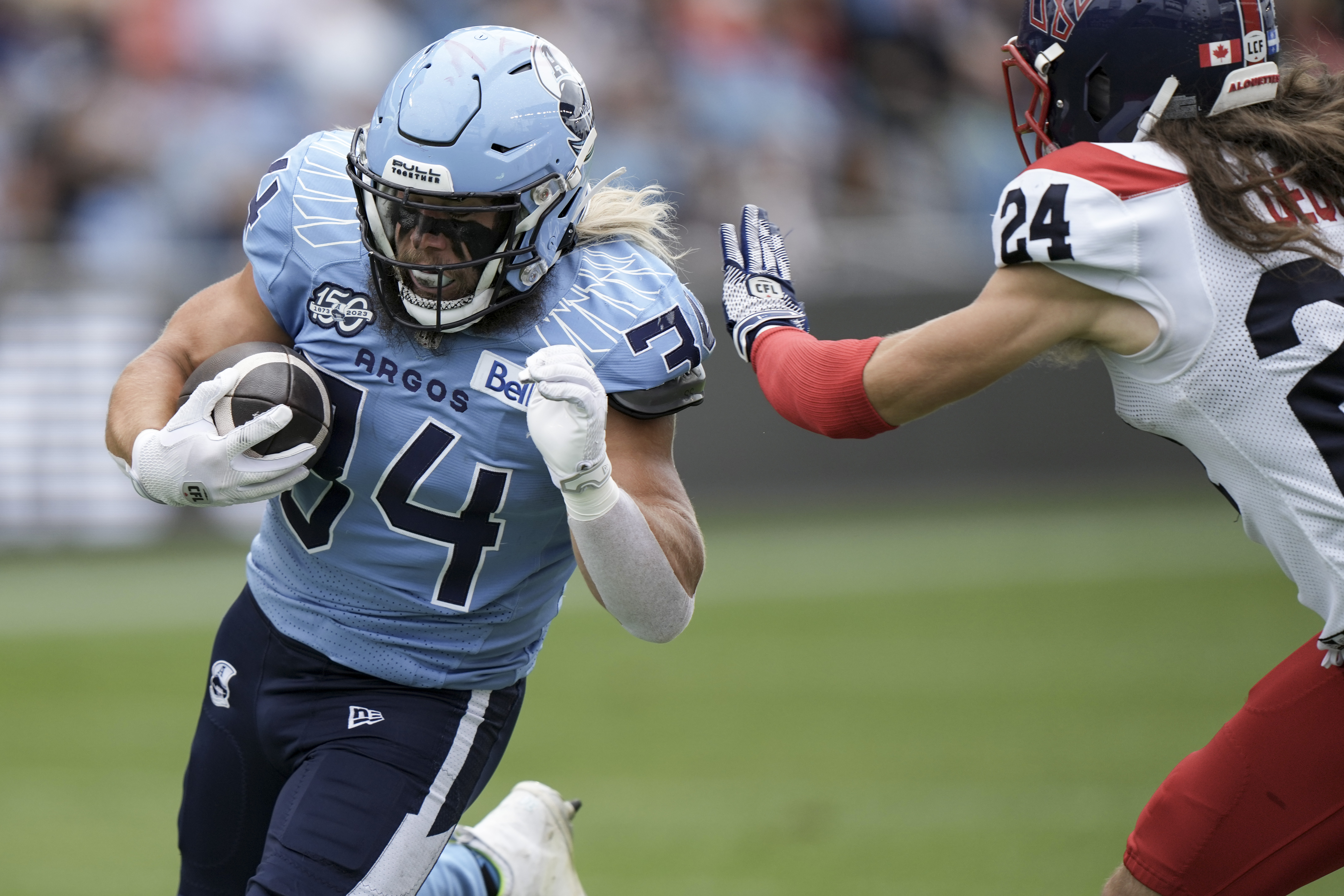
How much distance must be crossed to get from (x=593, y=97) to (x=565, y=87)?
7.39 meters

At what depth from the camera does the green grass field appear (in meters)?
4.55

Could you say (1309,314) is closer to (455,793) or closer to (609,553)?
(609,553)

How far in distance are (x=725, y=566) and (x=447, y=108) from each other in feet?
18.3

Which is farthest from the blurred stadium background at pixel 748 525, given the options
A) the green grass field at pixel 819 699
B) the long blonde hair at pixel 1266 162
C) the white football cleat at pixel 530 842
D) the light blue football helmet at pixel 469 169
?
the light blue football helmet at pixel 469 169

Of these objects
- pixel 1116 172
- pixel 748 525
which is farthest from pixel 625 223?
pixel 748 525

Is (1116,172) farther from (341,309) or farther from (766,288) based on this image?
(341,309)

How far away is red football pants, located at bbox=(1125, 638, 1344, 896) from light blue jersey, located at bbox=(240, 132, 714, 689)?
1.25m

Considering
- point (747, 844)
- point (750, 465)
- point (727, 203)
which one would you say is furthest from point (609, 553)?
point (727, 203)

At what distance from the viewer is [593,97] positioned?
401 inches

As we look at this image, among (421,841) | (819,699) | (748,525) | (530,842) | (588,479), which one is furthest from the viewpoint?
(748,525)

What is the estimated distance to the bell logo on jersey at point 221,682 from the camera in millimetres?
3178

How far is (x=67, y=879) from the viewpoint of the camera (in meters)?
4.40

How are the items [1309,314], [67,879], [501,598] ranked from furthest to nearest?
[67,879], [501,598], [1309,314]

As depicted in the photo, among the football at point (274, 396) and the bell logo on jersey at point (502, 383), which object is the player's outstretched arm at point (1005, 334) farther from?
the football at point (274, 396)
